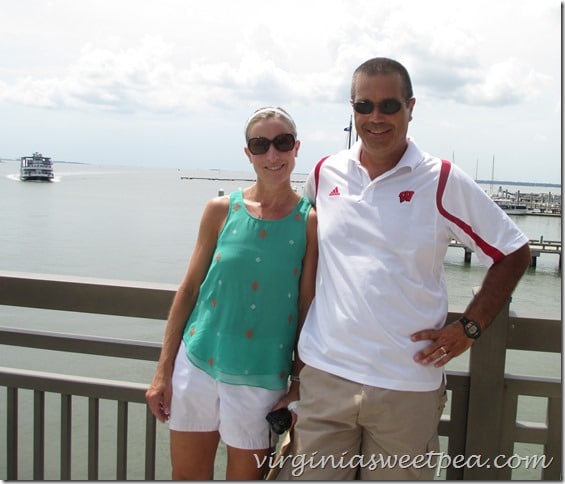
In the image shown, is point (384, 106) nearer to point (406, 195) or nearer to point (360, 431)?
point (406, 195)

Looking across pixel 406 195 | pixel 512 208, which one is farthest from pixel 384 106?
pixel 512 208

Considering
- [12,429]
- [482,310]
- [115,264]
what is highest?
[482,310]

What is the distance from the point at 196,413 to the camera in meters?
2.25

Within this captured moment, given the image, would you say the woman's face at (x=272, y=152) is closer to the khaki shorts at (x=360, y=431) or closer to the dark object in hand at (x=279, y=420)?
the khaki shorts at (x=360, y=431)

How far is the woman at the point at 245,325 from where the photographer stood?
2223 mm

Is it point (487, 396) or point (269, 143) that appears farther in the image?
point (487, 396)

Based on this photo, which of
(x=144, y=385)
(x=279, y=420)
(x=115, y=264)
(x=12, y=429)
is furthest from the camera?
(x=115, y=264)

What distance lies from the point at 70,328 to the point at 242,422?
15.7 m

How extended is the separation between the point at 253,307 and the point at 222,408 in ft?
1.21

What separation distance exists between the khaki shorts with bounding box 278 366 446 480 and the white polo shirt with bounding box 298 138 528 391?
0.05 metres

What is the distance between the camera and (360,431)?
2.19m

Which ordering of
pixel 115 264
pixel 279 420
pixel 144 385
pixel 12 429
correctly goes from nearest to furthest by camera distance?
pixel 279 420
pixel 144 385
pixel 12 429
pixel 115 264

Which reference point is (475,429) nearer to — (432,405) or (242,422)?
(432,405)

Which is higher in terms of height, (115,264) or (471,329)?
(471,329)
